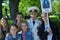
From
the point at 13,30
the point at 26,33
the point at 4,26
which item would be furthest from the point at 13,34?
the point at 4,26

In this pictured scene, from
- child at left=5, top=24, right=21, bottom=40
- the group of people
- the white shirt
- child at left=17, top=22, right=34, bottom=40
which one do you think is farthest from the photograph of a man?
child at left=5, top=24, right=21, bottom=40

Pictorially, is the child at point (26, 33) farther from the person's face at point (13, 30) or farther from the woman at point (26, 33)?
the person's face at point (13, 30)

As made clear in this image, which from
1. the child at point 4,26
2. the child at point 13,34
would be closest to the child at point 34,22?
Answer: the child at point 13,34

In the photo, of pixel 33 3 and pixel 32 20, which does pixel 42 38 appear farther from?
pixel 33 3

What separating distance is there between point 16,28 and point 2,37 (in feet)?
2.22

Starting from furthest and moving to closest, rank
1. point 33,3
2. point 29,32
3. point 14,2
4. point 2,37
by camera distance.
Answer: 1. point 33,3
2. point 14,2
3. point 2,37
4. point 29,32

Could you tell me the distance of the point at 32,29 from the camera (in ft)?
22.8

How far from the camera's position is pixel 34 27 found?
23.0 feet

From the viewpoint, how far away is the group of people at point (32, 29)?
6.81 meters

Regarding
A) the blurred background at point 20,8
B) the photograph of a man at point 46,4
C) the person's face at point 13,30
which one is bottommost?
the blurred background at point 20,8

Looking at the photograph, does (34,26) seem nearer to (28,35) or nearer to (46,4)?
(28,35)

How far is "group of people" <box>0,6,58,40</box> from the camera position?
6809mm

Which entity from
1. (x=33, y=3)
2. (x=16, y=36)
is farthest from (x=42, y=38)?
(x=33, y=3)

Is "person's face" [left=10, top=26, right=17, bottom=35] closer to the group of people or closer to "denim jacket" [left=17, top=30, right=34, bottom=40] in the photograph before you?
the group of people
